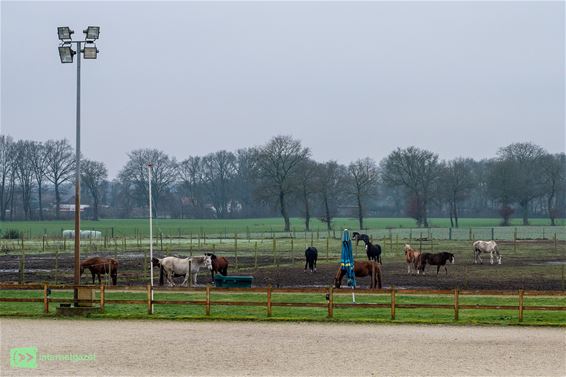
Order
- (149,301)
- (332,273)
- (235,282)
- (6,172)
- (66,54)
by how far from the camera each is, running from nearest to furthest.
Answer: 1. (149,301)
2. (66,54)
3. (235,282)
4. (332,273)
5. (6,172)

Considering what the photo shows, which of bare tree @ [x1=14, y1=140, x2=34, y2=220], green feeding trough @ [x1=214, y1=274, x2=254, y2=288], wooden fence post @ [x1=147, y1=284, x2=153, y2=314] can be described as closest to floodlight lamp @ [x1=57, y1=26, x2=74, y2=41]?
wooden fence post @ [x1=147, y1=284, x2=153, y2=314]

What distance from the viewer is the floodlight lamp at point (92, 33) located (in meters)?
23.3

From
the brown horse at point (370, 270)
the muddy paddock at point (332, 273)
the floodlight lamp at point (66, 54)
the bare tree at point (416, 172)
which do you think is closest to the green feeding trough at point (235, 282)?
the muddy paddock at point (332, 273)

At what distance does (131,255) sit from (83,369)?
128ft

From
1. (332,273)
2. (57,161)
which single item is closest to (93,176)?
(57,161)

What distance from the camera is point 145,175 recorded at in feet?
444

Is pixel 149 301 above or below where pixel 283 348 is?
above

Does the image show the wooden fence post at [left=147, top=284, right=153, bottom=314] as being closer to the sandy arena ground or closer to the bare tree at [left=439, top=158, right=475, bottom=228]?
the sandy arena ground

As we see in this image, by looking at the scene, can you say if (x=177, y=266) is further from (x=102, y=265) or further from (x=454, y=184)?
(x=454, y=184)

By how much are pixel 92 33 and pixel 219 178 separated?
5038 inches

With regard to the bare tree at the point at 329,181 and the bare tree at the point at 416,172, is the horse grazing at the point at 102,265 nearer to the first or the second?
the bare tree at the point at 329,181

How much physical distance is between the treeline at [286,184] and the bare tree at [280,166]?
0.13 meters

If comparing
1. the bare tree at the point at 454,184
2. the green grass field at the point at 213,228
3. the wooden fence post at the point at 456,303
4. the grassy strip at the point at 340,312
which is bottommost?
the grassy strip at the point at 340,312

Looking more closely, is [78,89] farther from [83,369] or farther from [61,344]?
[83,369]
